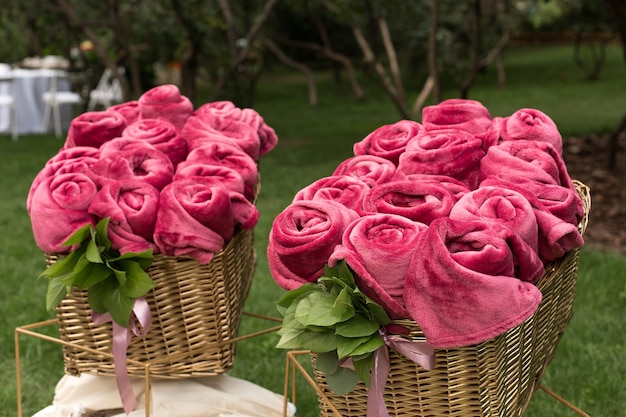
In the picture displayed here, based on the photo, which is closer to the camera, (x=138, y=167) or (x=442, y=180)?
(x=442, y=180)

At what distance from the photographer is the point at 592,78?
1584 centimetres

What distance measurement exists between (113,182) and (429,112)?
842 mm

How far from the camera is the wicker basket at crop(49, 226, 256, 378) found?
7.23ft

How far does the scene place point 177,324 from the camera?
2240 mm

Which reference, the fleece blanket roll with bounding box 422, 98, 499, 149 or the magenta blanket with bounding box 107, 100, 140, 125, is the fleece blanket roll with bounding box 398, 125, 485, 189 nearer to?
the fleece blanket roll with bounding box 422, 98, 499, 149

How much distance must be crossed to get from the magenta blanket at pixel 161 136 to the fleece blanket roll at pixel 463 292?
1.06 meters

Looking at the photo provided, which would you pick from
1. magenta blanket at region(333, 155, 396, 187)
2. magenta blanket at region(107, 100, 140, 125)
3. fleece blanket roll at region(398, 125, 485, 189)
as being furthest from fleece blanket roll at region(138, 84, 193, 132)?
fleece blanket roll at region(398, 125, 485, 189)

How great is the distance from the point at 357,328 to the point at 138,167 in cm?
99

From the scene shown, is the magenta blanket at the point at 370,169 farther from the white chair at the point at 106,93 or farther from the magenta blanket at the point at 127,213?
the white chair at the point at 106,93

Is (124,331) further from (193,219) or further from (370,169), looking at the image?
(370,169)

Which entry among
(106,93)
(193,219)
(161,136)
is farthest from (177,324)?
(106,93)

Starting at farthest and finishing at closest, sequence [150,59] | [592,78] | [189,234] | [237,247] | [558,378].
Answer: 1. [592,78]
2. [150,59]
3. [558,378]
4. [237,247]
5. [189,234]

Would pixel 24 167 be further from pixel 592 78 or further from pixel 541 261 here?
pixel 592 78

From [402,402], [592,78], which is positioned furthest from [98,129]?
[592,78]
